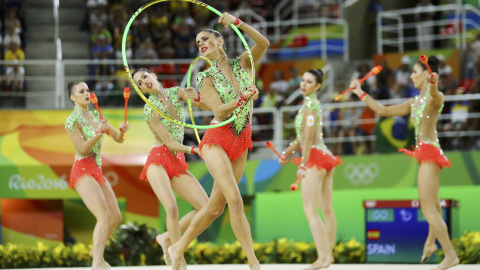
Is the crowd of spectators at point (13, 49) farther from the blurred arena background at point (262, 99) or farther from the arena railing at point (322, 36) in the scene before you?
the arena railing at point (322, 36)

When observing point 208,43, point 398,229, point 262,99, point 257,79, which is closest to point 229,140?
point 208,43

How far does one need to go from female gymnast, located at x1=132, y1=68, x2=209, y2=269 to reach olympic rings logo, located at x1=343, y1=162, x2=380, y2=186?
15.5 ft

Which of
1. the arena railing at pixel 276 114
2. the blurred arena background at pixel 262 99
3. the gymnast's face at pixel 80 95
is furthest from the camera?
the arena railing at pixel 276 114

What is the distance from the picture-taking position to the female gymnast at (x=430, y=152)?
313 inches

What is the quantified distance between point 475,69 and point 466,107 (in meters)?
1.66

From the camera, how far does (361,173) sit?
12.5 m

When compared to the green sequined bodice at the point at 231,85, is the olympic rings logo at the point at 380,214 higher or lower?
lower

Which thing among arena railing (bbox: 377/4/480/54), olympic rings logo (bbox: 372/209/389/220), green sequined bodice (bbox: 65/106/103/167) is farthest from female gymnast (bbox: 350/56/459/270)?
arena railing (bbox: 377/4/480/54)

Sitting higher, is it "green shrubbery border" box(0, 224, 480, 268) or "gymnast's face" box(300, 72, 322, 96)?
"gymnast's face" box(300, 72, 322, 96)

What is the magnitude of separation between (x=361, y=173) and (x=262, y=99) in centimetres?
387

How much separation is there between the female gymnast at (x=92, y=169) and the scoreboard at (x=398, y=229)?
3489mm

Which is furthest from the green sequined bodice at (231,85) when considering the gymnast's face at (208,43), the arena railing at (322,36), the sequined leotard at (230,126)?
the arena railing at (322,36)

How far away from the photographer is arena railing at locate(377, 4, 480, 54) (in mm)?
16781

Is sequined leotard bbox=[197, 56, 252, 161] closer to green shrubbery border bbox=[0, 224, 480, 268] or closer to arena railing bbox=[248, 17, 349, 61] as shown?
green shrubbery border bbox=[0, 224, 480, 268]
